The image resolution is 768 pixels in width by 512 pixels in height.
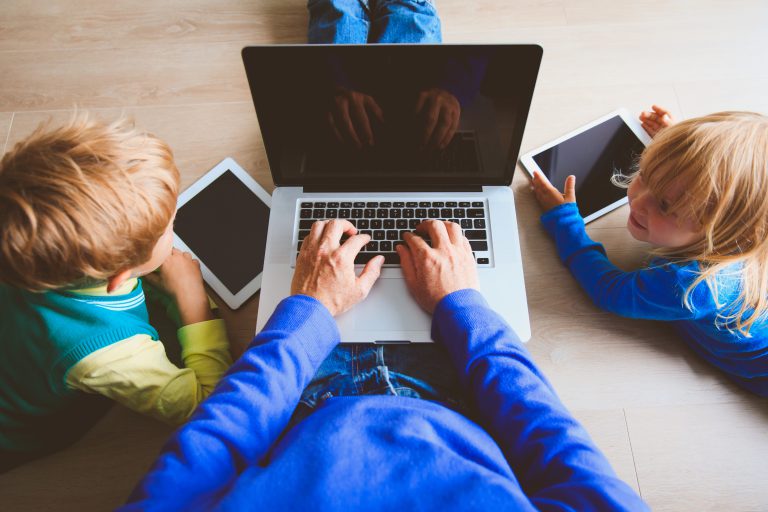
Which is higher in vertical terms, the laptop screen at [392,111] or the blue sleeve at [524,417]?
the laptop screen at [392,111]

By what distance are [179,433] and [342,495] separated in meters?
0.21

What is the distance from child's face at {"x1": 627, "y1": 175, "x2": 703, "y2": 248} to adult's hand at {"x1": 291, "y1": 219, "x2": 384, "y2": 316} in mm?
427

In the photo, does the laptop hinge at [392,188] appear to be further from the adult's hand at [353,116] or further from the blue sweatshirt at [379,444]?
the blue sweatshirt at [379,444]

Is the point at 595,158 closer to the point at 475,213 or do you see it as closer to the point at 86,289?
the point at 475,213

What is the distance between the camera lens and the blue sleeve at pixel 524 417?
0.51 metres

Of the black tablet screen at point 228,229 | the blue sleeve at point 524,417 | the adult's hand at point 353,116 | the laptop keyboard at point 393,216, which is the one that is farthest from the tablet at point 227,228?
the blue sleeve at point 524,417

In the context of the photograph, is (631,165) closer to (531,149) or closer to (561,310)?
(531,149)

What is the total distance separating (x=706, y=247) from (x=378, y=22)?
29.7 inches

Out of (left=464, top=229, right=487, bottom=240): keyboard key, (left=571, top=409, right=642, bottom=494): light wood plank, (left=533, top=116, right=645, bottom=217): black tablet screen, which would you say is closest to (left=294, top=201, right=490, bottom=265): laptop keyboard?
(left=464, top=229, right=487, bottom=240): keyboard key

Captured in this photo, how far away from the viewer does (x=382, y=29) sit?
1.01 meters

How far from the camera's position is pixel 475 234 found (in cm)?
80

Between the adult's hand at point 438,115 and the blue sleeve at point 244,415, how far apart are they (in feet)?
1.01

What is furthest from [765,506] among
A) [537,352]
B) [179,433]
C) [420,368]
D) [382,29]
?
[382,29]

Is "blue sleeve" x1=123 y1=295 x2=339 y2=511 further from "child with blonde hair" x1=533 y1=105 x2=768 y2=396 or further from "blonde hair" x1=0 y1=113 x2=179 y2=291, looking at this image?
"child with blonde hair" x1=533 y1=105 x2=768 y2=396
